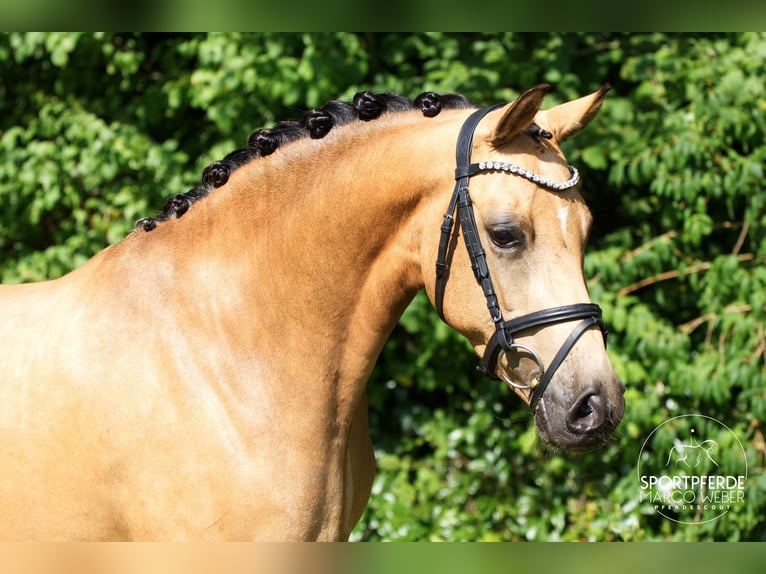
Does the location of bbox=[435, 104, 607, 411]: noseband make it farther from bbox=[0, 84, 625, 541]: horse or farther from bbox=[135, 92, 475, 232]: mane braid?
bbox=[135, 92, 475, 232]: mane braid

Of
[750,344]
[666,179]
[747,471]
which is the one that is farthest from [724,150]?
[747,471]

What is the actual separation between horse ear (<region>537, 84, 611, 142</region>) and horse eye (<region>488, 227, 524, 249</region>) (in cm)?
42

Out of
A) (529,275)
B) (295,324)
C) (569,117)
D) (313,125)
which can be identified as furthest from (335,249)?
(569,117)

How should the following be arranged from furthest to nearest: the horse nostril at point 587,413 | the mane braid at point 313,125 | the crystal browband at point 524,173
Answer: the mane braid at point 313,125
the crystal browband at point 524,173
the horse nostril at point 587,413

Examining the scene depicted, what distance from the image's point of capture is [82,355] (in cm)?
221

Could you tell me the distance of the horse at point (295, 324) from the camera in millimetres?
2018

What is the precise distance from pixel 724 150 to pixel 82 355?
3968mm

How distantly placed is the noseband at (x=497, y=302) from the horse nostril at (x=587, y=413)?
0.32ft

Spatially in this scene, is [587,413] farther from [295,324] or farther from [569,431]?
[295,324]

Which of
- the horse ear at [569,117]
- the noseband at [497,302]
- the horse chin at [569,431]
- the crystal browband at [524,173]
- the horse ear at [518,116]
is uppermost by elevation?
the horse ear at [569,117]

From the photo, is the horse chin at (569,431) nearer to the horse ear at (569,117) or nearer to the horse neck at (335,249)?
the horse neck at (335,249)

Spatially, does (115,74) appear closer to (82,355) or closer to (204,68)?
(204,68)

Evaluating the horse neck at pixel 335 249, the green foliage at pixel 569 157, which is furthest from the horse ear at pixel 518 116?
the green foliage at pixel 569 157

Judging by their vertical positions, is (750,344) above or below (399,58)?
below
